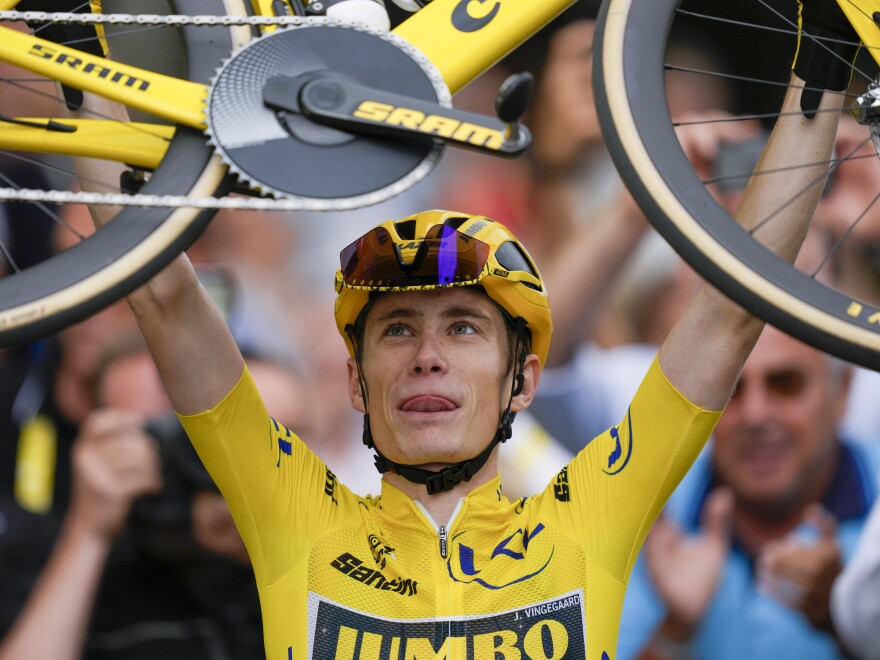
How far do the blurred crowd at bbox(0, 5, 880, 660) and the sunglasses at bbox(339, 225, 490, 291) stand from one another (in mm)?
1217

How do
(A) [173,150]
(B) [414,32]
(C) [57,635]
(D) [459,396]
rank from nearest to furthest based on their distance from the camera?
(A) [173,150] → (B) [414,32] → (D) [459,396] → (C) [57,635]

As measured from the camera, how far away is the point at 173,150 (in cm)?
216

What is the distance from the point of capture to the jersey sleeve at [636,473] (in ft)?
8.07

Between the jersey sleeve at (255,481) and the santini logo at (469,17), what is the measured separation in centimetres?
81

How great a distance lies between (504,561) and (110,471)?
163 centimetres

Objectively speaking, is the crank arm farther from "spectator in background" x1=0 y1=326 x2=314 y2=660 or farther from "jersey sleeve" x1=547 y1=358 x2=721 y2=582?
"spectator in background" x1=0 y1=326 x2=314 y2=660

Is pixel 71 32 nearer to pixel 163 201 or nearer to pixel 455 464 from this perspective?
pixel 163 201

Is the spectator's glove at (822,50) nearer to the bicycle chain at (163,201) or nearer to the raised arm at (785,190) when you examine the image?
the raised arm at (785,190)

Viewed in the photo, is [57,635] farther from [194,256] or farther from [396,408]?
[396,408]

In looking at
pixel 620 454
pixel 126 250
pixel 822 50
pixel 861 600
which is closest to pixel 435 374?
pixel 620 454

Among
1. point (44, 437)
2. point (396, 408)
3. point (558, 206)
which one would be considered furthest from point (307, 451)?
point (558, 206)

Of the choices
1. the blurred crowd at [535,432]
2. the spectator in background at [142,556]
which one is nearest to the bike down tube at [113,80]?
the blurred crowd at [535,432]

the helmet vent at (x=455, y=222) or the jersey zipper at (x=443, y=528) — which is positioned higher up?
the helmet vent at (x=455, y=222)

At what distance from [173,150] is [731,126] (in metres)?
2.30
